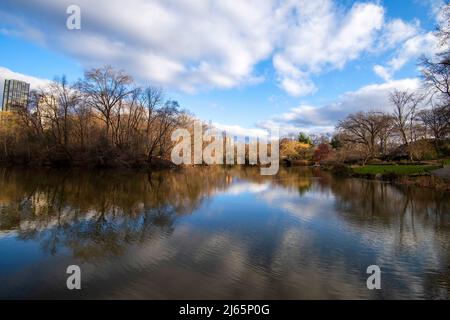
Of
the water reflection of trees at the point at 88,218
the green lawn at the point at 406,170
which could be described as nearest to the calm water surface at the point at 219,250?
the water reflection of trees at the point at 88,218

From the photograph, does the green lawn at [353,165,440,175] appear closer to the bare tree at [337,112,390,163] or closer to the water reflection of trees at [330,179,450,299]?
the water reflection of trees at [330,179,450,299]

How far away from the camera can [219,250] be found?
277 inches

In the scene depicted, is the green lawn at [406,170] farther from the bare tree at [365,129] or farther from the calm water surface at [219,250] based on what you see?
the calm water surface at [219,250]

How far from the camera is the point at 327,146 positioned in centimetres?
6656

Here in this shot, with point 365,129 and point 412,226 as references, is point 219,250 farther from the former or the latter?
point 365,129

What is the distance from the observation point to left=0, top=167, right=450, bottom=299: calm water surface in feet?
16.4

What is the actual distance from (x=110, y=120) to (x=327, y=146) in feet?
160

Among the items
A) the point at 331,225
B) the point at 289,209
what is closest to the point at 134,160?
the point at 289,209

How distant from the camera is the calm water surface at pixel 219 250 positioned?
5004mm

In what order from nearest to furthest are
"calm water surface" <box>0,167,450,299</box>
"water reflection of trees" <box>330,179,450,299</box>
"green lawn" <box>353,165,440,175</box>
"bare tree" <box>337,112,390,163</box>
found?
"calm water surface" <box>0,167,450,299</box>, "water reflection of trees" <box>330,179,450,299</box>, "green lawn" <box>353,165,440,175</box>, "bare tree" <box>337,112,390,163</box>

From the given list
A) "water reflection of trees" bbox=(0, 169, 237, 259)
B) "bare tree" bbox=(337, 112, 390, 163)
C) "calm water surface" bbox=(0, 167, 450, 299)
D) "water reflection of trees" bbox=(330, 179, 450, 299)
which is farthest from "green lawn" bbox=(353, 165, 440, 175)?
"water reflection of trees" bbox=(0, 169, 237, 259)
